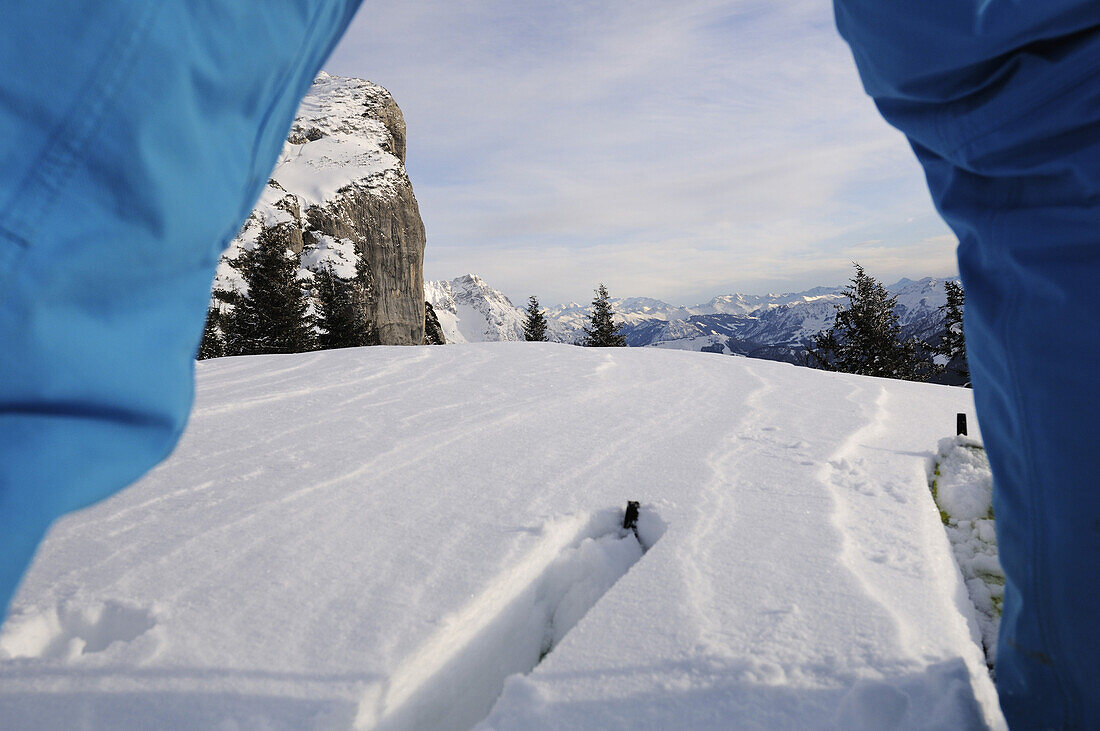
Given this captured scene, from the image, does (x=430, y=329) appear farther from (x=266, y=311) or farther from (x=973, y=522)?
(x=973, y=522)

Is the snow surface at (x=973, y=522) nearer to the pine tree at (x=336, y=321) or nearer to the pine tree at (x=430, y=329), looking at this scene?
the pine tree at (x=336, y=321)

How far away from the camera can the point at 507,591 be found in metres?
1.11

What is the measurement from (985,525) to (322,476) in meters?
1.76

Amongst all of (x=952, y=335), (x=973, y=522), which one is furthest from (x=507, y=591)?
(x=952, y=335)

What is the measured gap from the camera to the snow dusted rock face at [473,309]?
13125 cm

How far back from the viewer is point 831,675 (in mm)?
846

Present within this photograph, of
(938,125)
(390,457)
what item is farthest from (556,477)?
(938,125)

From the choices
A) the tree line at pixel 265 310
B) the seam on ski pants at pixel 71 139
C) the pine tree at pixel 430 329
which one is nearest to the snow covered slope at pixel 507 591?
the seam on ski pants at pixel 71 139

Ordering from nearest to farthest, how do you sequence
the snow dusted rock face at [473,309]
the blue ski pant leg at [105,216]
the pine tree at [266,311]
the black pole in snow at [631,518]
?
the blue ski pant leg at [105,216] < the black pole in snow at [631,518] < the pine tree at [266,311] < the snow dusted rock face at [473,309]

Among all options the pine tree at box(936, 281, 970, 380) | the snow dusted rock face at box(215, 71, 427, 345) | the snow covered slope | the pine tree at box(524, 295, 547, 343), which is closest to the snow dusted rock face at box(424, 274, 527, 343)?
the snow dusted rock face at box(215, 71, 427, 345)

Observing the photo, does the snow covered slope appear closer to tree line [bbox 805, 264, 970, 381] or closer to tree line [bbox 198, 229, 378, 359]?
tree line [bbox 198, 229, 378, 359]

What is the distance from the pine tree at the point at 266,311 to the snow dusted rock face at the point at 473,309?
310ft

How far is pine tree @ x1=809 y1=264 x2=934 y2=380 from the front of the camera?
2150cm

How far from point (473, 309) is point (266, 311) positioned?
13978 centimetres
